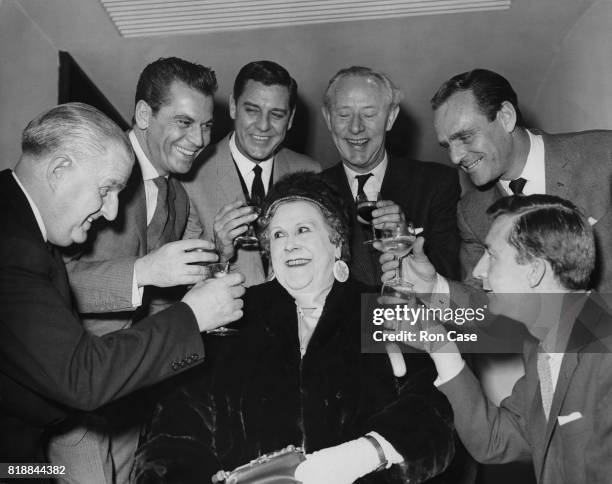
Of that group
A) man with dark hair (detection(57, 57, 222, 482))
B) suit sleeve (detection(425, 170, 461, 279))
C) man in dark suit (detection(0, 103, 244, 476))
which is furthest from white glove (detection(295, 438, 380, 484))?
suit sleeve (detection(425, 170, 461, 279))

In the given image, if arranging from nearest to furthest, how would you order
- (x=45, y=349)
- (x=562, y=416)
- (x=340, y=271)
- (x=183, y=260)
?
1. (x=45, y=349)
2. (x=562, y=416)
3. (x=183, y=260)
4. (x=340, y=271)

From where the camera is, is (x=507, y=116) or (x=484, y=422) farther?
(x=507, y=116)

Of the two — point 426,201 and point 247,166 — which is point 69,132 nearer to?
point 247,166

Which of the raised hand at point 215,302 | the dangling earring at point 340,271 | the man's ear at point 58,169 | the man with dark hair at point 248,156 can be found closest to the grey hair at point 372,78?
the man with dark hair at point 248,156

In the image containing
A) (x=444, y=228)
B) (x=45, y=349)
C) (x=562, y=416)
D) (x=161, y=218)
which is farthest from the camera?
(x=444, y=228)

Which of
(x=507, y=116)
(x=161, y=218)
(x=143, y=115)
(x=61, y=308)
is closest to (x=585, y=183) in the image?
(x=507, y=116)

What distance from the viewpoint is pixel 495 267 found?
220 centimetres

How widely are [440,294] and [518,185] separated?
1.95 ft

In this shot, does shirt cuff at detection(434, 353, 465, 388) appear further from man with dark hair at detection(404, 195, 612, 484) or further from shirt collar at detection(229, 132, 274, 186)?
shirt collar at detection(229, 132, 274, 186)

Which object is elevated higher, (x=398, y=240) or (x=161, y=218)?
(x=161, y=218)

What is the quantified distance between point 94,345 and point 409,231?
4.05 feet

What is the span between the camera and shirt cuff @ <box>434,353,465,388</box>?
208 centimetres

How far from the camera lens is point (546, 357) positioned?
210 centimetres

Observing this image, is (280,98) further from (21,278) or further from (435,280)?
(21,278)
